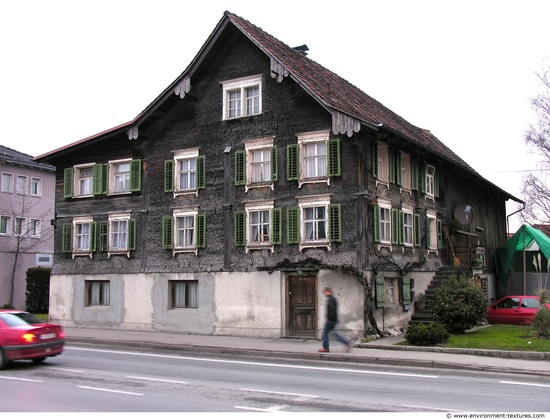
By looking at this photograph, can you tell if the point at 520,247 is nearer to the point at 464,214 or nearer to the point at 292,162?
the point at 464,214

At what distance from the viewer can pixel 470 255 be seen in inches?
1181

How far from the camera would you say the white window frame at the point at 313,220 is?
75.0ft

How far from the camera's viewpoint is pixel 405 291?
82.3 feet

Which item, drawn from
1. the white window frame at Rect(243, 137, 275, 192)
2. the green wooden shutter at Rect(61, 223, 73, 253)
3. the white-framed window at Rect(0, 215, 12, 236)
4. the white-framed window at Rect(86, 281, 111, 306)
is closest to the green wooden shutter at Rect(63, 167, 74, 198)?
the green wooden shutter at Rect(61, 223, 73, 253)

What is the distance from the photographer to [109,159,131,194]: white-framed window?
1123 inches

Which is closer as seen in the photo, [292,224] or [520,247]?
[292,224]

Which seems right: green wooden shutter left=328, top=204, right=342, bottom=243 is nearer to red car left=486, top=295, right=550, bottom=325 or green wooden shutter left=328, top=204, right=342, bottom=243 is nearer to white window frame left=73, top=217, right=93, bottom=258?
red car left=486, top=295, right=550, bottom=325

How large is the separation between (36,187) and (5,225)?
4.11 m

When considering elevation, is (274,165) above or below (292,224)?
above

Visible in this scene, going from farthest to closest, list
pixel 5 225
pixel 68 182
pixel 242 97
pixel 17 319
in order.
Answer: pixel 5 225 → pixel 68 182 → pixel 242 97 → pixel 17 319

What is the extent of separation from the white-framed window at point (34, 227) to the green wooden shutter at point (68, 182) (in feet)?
54.6

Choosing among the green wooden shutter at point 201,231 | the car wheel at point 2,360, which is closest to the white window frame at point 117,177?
the green wooden shutter at point 201,231

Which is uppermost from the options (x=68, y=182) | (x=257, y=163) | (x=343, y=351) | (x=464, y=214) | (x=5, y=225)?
(x=68, y=182)

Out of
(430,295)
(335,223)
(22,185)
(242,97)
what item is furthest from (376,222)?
(22,185)
